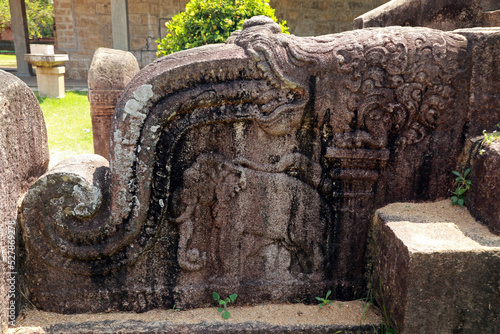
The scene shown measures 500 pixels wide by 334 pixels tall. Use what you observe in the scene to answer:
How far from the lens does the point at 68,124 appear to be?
686 centimetres

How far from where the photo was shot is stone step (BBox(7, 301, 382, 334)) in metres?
1.94

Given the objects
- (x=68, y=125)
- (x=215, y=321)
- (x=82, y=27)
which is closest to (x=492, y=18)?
(x=215, y=321)

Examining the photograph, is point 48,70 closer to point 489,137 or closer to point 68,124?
point 68,124

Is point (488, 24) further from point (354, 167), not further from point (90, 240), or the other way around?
point (90, 240)

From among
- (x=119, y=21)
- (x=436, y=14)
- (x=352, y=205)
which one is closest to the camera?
(x=352, y=205)

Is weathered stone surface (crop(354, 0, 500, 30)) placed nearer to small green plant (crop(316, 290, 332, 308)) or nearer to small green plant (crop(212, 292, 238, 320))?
small green plant (crop(316, 290, 332, 308))

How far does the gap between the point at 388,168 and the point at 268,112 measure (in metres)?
0.70

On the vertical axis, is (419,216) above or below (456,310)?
above

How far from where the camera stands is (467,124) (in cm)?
204

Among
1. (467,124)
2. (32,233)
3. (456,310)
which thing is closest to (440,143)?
(467,124)

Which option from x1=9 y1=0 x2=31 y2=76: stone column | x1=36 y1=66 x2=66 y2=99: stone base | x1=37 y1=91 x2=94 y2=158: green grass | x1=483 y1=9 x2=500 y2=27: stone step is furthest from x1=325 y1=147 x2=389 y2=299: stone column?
x1=9 y1=0 x2=31 y2=76: stone column

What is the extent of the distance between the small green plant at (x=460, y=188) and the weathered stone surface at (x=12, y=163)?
216 centimetres

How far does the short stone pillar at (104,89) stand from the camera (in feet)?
13.8

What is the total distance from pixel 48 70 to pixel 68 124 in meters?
2.81
